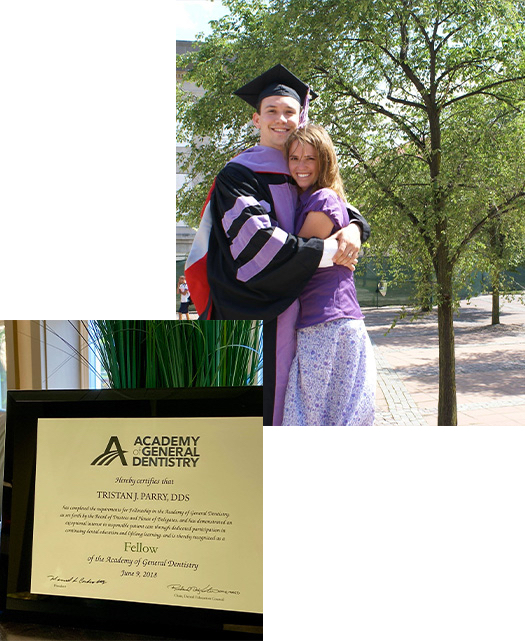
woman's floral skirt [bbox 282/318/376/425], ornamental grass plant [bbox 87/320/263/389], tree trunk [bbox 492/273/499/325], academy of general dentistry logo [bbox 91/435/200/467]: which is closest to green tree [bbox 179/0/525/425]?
tree trunk [bbox 492/273/499/325]

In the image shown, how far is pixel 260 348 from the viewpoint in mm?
560

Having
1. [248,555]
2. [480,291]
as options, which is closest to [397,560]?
[248,555]

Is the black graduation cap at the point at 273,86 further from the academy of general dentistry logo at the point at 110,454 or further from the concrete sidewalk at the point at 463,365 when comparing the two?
the academy of general dentistry logo at the point at 110,454

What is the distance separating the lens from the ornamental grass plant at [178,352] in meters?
0.54

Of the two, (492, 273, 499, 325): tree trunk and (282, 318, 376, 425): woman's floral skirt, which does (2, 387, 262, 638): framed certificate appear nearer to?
(282, 318, 376, 425): woman's floral skirt

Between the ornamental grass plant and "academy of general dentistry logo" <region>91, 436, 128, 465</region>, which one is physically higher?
the ornamental grass plant

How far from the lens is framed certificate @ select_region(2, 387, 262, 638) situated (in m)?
0.47

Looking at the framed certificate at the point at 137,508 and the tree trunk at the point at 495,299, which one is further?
A: the tree trunk at the point at 495,299

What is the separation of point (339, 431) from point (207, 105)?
5.83ft

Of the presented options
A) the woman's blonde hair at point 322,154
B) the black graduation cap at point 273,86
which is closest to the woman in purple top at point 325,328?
the woman's blonde hair at point 322,154

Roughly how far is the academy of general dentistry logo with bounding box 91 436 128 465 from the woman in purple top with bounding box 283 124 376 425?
1258 millimetres
